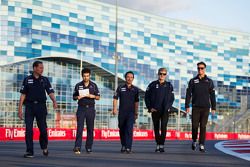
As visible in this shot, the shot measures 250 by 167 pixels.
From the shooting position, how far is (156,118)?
39.2ft

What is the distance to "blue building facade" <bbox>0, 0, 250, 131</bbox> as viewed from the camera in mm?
54125

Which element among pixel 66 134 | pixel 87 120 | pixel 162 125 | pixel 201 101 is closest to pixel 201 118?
pixel 201 101

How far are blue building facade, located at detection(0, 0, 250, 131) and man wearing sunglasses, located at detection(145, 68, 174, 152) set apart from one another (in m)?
42.0

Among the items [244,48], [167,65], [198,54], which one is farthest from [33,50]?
[244,48]

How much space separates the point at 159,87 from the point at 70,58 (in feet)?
154

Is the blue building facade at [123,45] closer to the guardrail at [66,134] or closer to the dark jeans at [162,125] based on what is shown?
the guardrail at [66,134]

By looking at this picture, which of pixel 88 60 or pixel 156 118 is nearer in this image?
pixel 156 118

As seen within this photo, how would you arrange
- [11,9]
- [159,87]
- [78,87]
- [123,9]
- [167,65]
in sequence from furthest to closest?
[167,65], [123,9], [11,9], [159,87], [78,87]

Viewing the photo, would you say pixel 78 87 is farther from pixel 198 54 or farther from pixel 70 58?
pixel 198 54

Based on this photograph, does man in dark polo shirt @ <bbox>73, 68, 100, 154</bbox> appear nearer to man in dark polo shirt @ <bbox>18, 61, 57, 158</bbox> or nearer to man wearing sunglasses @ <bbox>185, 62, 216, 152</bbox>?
man in dark polo shirt @ <bbox>18, 61, 57, 158</bbox>

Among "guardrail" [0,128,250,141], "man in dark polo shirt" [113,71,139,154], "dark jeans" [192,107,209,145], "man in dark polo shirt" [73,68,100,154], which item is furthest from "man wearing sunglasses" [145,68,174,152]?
"guardrail" [0,128,250,141]

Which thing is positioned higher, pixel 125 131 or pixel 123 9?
pixel 123 9

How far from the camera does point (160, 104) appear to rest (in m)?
11.9

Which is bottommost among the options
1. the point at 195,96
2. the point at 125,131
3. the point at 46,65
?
the point at 125,131
